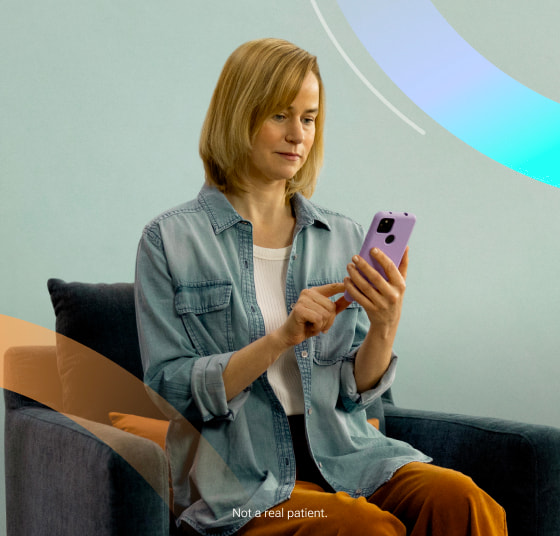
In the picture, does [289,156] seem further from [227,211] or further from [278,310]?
[278,310]

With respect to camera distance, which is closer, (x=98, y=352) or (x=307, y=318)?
(x=307, y=318)

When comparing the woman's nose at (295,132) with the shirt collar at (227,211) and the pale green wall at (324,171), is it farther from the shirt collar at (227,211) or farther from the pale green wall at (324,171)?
the pale green wall at (324,171)

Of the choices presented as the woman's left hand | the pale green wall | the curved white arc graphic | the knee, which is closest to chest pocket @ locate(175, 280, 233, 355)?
the woman's left hand

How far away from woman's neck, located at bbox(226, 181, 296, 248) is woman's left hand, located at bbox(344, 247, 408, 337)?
0.76ft

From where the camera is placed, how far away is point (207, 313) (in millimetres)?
1235

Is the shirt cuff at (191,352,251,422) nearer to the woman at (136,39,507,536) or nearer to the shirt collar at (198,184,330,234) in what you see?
the woman at (136,39,507,536)

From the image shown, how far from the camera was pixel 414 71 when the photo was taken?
7.65ft

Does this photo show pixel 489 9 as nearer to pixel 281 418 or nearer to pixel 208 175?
pixel 208 175

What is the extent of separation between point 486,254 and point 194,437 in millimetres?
1561

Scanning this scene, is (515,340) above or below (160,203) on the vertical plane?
below

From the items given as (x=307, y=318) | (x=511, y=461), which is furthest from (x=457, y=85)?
(x=307, y=318)

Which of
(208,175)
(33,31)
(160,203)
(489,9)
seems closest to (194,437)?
(208,175)

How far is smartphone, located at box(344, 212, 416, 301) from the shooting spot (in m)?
1.10

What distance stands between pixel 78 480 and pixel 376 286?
534 millimetres
